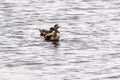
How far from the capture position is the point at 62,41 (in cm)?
3816

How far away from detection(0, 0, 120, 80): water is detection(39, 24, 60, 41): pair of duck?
0.43 metres

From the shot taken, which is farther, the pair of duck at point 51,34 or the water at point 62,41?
the pair of duck at point 51,34

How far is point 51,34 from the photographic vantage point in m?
39.2

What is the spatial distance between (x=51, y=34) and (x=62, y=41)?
1372 millimetres

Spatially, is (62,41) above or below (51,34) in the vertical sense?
below

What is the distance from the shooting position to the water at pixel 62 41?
30438mm

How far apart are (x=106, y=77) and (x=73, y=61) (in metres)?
3.39

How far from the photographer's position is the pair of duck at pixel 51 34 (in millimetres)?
38875

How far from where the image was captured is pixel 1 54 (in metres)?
33.6

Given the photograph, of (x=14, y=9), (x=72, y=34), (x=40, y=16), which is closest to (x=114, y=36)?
(x=72, y=34)

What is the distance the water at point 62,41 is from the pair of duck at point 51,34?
0.43m

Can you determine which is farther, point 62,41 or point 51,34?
point 51,34

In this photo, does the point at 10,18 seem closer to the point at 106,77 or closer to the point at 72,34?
the point at 72,34

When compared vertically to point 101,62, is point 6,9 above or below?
above
